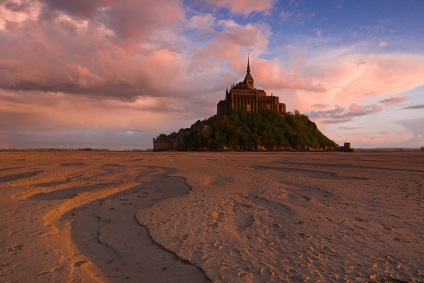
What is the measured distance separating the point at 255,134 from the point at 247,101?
56.0 ft

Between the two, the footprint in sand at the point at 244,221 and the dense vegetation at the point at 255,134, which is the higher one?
the dense vegetation at the point at 255,134

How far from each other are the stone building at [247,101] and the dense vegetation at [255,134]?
3336 mm

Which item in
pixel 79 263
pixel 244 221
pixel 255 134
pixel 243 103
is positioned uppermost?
pixel 243 103

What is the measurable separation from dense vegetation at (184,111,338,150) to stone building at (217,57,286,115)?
131 inches

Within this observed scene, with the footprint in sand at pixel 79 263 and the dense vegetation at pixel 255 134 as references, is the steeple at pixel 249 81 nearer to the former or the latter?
the dense vegetation at pixel 255 134

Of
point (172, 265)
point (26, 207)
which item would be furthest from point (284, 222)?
point (26, 207)

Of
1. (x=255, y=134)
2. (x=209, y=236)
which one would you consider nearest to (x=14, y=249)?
(x=209, y=236)

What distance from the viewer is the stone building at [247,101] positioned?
104438 mm

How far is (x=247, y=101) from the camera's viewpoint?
106m

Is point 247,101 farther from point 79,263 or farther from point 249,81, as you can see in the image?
point 79,263

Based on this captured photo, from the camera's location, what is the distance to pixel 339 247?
5516 millimetres

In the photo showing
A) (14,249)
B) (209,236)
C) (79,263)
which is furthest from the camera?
(209,236)

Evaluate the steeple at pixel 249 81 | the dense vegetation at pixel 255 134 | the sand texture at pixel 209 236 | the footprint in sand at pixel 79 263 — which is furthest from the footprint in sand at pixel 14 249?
the steeple at pixel 249 81

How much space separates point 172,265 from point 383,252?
13.4 feet
